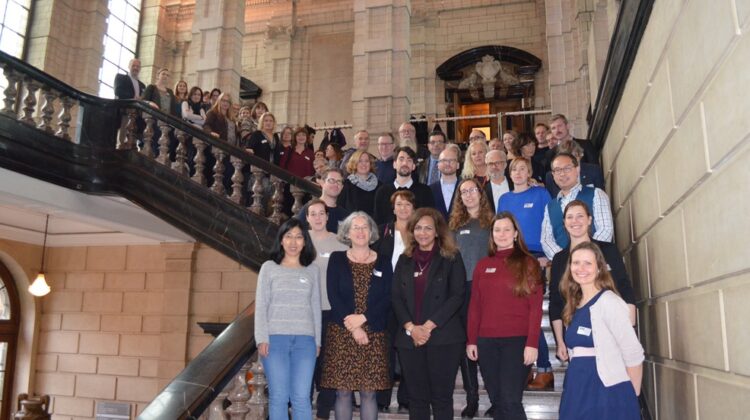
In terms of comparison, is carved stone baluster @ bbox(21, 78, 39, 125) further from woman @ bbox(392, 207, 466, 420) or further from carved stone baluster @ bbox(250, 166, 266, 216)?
woman @ bbox(392, 207, 466, 420)

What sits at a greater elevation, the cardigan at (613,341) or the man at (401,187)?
the man at (401,187)

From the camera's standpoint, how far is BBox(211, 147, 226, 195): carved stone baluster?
627cm

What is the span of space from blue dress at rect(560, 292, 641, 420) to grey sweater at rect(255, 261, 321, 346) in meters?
1.52

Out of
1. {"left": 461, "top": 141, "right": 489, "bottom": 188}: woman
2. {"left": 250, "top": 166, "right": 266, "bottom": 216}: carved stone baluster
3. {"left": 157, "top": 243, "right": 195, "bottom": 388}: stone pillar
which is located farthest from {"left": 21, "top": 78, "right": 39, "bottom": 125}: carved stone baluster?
{"left": 461, "top": 141, "right": 489, "bottom": 188}: woman

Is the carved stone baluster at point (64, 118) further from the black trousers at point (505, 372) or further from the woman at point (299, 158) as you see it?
the black trousers at point (505, 372)

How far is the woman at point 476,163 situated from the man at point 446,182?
0.92 ft

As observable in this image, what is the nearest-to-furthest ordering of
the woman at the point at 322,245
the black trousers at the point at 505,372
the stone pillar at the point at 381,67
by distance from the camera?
the black trousers at the point at 505,372 → the woman at the point at 322,245 → the stone pillar at the point at 381,67

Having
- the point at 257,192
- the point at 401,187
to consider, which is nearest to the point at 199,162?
the point at 257,192

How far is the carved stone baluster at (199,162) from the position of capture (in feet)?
21.0

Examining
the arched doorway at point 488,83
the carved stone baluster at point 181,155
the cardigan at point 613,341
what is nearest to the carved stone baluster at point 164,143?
the carved stone baluster at point 181,155

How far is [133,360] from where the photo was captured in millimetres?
10078

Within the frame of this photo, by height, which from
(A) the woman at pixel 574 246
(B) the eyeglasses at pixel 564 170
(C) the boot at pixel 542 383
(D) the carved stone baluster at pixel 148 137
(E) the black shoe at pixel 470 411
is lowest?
(E) the black shoe at pixel 470 411

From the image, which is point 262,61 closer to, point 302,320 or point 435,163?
A: point 435,163

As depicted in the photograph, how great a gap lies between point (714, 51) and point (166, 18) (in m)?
19.9
